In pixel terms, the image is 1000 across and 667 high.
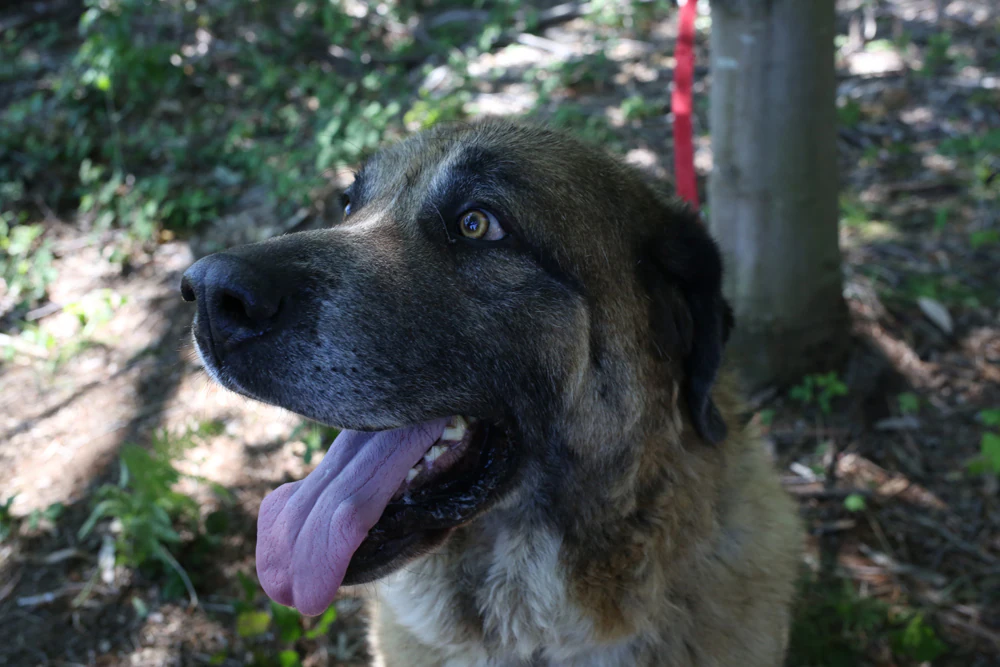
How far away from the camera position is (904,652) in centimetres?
306

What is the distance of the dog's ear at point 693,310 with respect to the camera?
2439 millimetres

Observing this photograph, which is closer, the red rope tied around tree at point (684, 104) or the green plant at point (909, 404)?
the red rope tied around tree at point (684, 104)

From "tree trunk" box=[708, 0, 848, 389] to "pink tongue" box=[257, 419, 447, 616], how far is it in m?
2.27

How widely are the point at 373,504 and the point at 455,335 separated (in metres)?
0.56

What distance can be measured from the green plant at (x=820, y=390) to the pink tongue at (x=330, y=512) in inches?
97.1

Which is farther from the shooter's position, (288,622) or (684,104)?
(684,104)

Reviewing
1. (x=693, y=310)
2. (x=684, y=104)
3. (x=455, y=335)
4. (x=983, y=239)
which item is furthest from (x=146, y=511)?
(x=983, y=239)

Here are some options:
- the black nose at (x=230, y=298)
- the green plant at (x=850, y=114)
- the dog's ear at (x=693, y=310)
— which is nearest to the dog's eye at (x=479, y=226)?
the dog's ear at (x=693, y=310)

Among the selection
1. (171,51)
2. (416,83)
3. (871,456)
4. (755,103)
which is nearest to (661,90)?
(416,83)

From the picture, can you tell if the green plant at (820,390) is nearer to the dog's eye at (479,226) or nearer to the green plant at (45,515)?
the dog's eye at (479,226)

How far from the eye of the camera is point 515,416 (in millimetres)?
2328

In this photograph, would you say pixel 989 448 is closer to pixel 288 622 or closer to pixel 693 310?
pixel 693 310

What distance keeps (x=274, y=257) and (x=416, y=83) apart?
19.2 feet

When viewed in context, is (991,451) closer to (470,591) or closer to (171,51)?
(470,591)
